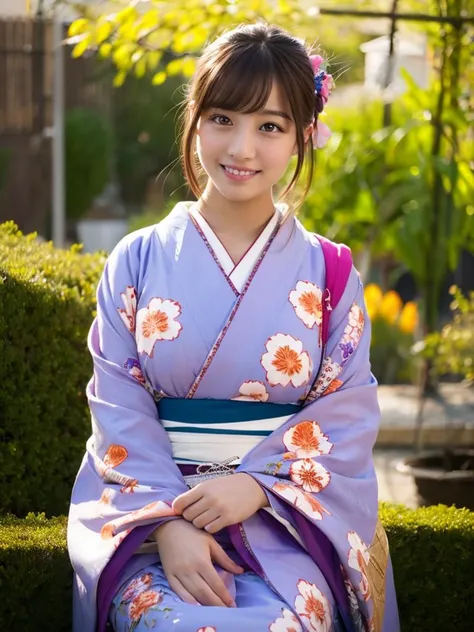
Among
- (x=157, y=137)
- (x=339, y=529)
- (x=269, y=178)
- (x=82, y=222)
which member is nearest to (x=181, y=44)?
(x=269, y=178)

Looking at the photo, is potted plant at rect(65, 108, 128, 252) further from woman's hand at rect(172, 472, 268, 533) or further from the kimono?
woman's hand at rect(172, 472, 268, 533)

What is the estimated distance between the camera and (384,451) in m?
7.37

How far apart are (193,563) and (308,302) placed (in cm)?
70

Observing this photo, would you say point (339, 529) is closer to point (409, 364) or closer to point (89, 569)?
point (89, 569)

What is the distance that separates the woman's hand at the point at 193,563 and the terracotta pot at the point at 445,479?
2.35 meters

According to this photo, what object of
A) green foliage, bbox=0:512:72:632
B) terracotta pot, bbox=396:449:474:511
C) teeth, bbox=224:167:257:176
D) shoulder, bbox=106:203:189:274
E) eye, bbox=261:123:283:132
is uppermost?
eye, bbox=261:123:283:132

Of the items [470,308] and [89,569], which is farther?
[470,308]

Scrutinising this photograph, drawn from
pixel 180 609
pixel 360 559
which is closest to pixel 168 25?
pixel 360 559

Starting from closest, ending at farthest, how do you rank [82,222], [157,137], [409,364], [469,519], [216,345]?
1. [216,345]
2. [469,519]
3. [409,364]
4. [82,222]
5. [157,137]

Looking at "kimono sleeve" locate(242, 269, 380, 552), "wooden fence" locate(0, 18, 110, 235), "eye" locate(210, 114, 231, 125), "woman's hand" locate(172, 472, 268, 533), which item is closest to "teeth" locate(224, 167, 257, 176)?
"eye" locate(210, 114, 231, 125)

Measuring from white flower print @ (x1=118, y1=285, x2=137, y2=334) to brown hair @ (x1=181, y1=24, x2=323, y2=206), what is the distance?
42 cm

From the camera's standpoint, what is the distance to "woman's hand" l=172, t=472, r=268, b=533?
8.60 ft

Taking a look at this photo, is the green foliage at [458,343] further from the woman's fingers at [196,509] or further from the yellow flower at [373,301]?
the yellow flower at [373,301]

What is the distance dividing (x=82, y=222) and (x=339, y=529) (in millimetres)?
14668
